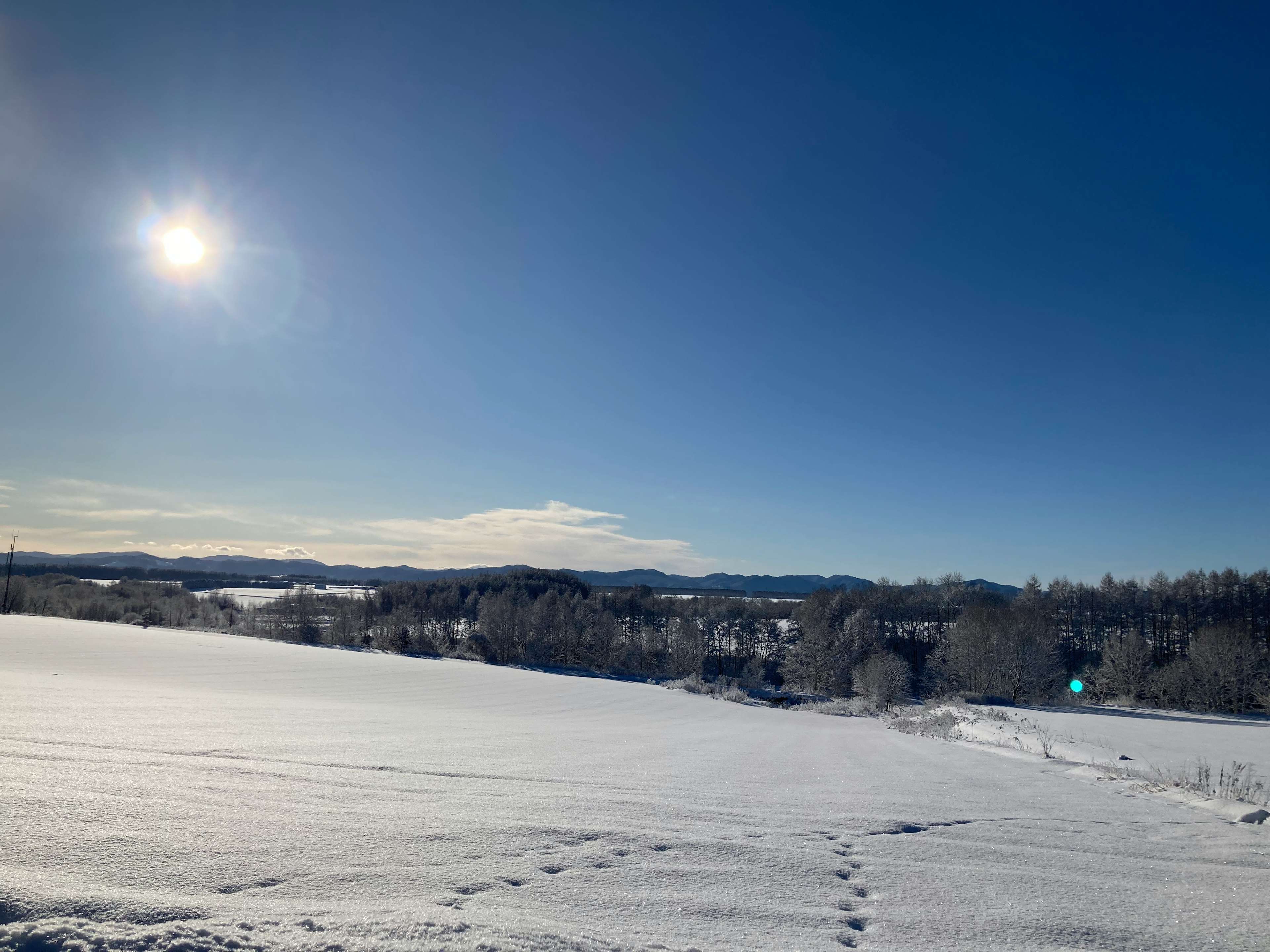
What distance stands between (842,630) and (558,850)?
66.1 metres

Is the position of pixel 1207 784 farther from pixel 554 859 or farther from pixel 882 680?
pixel 882 680

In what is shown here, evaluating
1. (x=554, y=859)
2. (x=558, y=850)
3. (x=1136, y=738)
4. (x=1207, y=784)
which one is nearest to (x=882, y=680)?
(x=1136, y=738)

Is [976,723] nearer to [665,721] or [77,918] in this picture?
[665,721]

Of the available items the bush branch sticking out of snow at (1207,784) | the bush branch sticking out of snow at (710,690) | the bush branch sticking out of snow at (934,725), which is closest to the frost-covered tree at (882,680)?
the bush branch sticking out of snow at (710,690)

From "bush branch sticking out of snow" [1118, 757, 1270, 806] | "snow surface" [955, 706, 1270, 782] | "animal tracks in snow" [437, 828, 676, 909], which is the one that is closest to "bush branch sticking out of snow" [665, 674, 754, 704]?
"snow surface" [955, 706, 1270, 782]

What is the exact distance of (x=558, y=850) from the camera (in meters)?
3.14

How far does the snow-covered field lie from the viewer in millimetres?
2182

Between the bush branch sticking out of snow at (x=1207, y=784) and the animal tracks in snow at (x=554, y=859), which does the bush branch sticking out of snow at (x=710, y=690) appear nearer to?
the bush branch sticking out of snow at (x=1207, y=784)

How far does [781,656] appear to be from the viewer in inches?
2776

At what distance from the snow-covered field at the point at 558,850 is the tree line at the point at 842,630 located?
34546mm

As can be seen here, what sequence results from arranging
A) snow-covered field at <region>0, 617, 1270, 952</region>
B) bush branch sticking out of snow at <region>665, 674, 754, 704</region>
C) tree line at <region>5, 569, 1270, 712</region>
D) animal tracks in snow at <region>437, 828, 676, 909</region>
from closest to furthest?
snow-covered field at <region>0, 617, 1270, 952</region> → animal tracks in snow at <region>437, 828, 676, 909</region> → bush branch sticking out of snow at <region>665, 674, 754, 704</region> → tree line at <region>5, 569, 1270, 712</region>

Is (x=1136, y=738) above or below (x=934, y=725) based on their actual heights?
above

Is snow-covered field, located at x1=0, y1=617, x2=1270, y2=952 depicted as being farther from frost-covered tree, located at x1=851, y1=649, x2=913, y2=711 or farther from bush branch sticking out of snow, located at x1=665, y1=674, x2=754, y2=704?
frost-covered tree, located at x1=851, y1=649, x2=913, y2=711

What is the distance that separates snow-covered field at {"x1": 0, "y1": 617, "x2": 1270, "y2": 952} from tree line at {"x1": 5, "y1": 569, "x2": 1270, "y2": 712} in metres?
34.5
